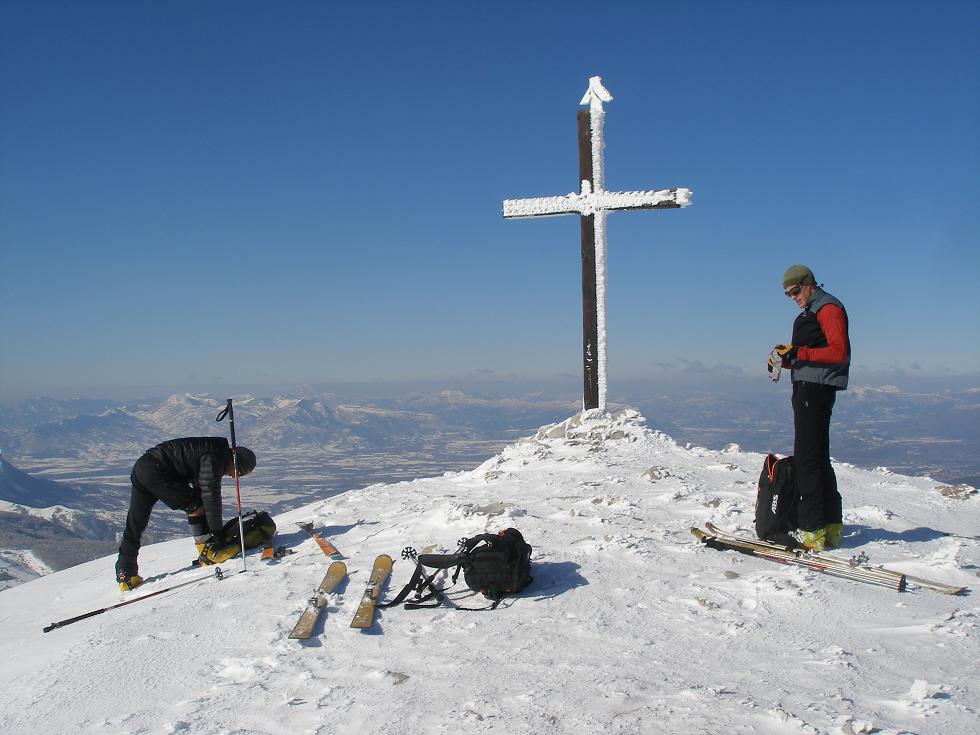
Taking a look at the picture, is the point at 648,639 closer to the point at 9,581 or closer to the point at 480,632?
the point at 480,632

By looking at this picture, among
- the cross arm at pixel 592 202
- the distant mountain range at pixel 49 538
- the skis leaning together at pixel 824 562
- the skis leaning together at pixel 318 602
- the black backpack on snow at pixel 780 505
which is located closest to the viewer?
the skis leaning together at pixel 318 602

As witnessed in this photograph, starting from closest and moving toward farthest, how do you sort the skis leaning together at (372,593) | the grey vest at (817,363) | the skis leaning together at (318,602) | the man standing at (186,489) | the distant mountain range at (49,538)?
the skis leaning together at (318,602), the skis leaning together at (372,593), the grey vest at (817,363), the man standing at (186,489), the distant mountain range at (49,538)

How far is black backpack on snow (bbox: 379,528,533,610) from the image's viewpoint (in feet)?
17.8

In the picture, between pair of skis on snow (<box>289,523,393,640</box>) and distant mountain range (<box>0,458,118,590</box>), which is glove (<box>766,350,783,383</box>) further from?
distant mountain range (<box>0,458,118,590</box>)

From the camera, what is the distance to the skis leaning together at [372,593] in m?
5.04

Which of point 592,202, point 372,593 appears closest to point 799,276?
point 372,593

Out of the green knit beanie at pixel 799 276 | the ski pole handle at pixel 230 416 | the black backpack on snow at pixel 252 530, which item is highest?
the green knit beanie at pixel 799 276

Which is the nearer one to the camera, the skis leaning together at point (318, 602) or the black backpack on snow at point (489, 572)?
the skis leaning together at point (318, 602)

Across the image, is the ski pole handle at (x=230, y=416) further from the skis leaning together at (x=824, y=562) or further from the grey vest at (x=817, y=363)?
the grey vest at (x=817, y=363)

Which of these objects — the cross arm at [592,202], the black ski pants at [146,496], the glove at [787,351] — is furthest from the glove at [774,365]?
the black ski pants at [146,496]

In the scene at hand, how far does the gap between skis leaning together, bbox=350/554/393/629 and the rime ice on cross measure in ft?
23.3

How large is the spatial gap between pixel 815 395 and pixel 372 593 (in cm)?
505

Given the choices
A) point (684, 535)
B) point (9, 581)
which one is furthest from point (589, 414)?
point (9, 581)

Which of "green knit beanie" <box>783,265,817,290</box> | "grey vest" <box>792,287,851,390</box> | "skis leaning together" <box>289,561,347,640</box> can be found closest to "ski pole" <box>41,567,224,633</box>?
"skis leaning together" <box>289,561,347,640</box>
